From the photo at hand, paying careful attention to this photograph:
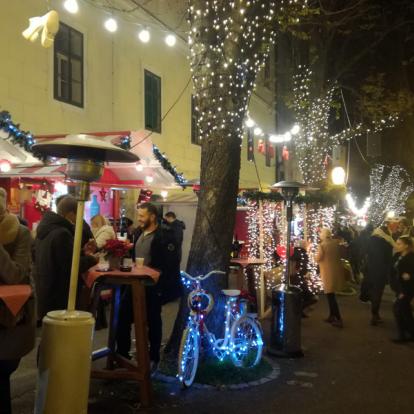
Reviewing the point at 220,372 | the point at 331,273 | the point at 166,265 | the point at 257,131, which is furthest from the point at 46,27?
the point at 257,131

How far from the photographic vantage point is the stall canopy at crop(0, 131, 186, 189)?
8094 mm

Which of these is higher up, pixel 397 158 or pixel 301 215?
pixel 397 158

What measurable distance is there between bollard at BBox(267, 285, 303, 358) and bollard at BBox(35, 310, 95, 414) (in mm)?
3684

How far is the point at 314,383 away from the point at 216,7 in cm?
469

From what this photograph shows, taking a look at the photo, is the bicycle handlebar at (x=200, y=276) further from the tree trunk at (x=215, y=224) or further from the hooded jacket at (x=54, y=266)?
the hooded jacket at (x=54, y=266)

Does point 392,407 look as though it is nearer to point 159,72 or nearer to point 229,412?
point 229,412

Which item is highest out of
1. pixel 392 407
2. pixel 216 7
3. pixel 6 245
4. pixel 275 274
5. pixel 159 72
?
pixel 159 72

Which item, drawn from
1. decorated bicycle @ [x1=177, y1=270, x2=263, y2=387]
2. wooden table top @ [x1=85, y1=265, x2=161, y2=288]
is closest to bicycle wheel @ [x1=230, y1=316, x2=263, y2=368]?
decorated bicycle @ [x1=177, y1=270, x2=263, y2=387]

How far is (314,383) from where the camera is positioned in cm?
592

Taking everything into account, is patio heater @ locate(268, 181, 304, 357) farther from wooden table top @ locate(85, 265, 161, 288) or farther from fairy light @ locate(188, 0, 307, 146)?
wooden table top @ locate(85, 265, 161, 288)

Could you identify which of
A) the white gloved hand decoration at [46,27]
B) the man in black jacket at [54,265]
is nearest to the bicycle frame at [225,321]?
the man in black jacket at [54,265]

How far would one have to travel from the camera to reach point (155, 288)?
5816mm

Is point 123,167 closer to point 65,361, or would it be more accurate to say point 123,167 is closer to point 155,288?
point 155,288

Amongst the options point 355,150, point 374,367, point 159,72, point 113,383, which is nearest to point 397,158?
point 355,150
